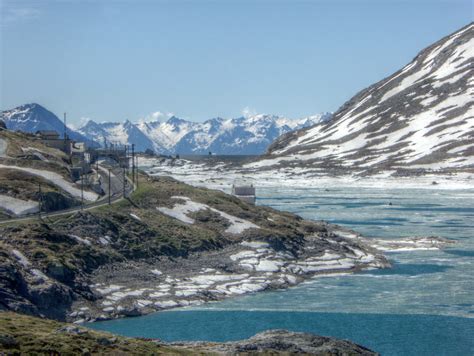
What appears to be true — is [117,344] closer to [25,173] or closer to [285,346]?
[285,346]

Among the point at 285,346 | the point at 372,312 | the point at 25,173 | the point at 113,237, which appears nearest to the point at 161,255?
the point at 113,237

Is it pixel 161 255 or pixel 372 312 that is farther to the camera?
pixel 161 255

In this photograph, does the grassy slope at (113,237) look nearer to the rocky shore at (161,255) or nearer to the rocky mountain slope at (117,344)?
the rocky shore at (161,255)

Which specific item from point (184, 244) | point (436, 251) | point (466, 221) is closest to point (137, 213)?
point (184, 244)

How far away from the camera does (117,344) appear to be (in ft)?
84.8

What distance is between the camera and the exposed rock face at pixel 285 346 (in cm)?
2878

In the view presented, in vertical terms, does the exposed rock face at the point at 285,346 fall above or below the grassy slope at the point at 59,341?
below

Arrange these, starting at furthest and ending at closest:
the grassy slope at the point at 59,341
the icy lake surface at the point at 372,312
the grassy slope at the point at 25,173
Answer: the grassy slope at the point at 25,173, the icy lake surface at the point at 372,312, the grassy slope at the point at 59,341

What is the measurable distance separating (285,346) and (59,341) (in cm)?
906

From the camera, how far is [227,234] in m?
61.0

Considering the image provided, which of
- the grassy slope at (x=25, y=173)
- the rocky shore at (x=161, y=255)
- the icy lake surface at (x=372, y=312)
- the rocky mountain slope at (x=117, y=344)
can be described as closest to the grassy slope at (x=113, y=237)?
the rocky shore at (x=161, y=255)

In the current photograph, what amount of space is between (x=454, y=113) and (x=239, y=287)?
158338 mm

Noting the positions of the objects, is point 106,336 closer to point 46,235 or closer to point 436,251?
point 46,235

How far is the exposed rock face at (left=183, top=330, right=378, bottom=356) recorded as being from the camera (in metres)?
28.8
